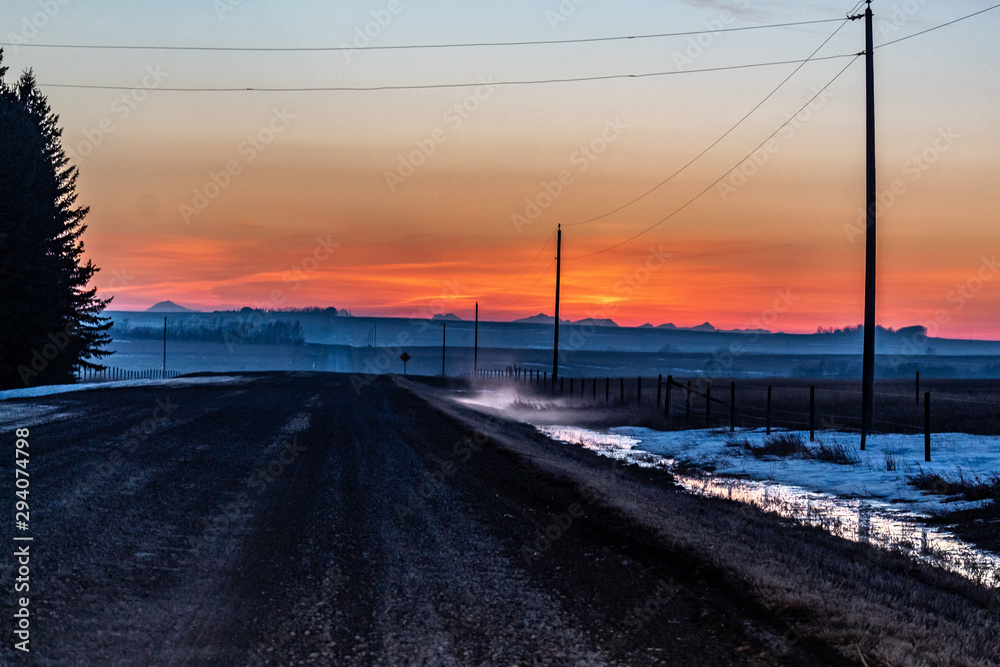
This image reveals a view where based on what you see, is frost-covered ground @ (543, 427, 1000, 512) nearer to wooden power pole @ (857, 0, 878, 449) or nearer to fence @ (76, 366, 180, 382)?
wooden power pole @ (857, 0, 878, 449)

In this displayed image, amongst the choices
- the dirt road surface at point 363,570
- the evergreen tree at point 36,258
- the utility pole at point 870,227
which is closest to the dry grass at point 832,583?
the dirt road surface at point 363,570

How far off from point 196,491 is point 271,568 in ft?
15.0

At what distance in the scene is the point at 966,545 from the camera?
38.1ft

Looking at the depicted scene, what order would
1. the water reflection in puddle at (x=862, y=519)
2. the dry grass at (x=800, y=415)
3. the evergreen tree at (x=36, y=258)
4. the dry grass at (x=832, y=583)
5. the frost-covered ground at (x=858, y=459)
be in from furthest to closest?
the evergreen tree at (x=36, y=258)
the dry grass at (x=800, y=415)
the frost-covered ground at (x=858, y=459)
the water reflection in puddle at (x=862, y=519)
the dry grass at (x=832, y=583)

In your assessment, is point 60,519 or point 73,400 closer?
point 60,519

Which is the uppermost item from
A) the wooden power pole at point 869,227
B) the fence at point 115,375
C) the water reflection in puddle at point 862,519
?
the wooden power pole at point 869,227

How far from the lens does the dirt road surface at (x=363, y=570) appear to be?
5.81 meters

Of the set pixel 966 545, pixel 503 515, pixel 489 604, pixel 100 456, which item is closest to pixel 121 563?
pixel 489 604

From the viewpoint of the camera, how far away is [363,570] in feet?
25.7

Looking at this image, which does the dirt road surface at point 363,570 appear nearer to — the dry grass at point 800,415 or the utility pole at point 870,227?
the utility pole at point 870,227

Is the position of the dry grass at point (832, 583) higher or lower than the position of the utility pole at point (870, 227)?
lower

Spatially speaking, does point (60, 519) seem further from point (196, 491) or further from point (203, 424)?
point (203, 424)

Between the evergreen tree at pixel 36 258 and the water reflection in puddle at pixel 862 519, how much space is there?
93.0 feet

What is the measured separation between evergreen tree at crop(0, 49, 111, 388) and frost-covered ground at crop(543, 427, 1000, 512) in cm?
2603
